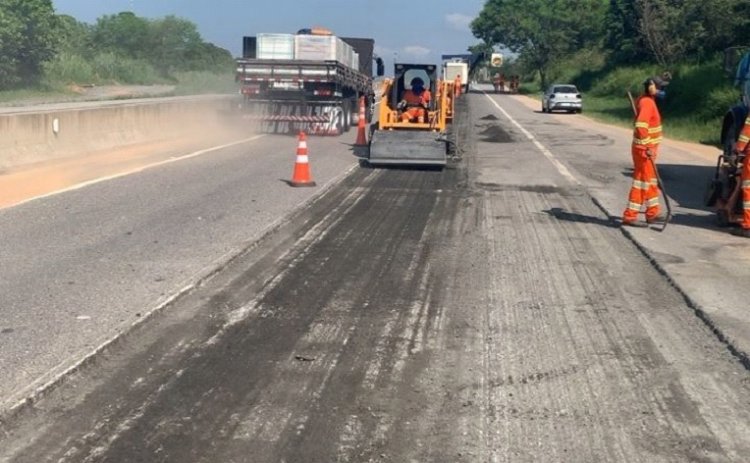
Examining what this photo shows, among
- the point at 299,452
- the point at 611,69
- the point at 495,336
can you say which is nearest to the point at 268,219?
the point at 495,336

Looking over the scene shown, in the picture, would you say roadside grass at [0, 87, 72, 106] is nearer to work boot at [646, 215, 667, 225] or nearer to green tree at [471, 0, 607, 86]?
work boot at [646, 215, 667, 225]

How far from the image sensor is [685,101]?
1460 inches

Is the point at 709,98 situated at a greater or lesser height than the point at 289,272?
greater

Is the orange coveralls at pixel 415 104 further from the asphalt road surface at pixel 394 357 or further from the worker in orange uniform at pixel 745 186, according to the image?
the worker in orange uniform at pixel 745 186

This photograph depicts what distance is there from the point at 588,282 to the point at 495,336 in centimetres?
212

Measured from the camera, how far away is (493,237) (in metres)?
10.8

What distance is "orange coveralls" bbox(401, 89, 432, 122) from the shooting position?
20.0 metres

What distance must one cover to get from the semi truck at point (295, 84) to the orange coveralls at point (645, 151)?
15379mm

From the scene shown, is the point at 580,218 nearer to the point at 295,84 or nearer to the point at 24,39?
the point at 295,84

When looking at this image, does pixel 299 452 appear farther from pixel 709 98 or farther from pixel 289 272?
pixel 709 98

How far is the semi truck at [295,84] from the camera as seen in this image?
26148 mm

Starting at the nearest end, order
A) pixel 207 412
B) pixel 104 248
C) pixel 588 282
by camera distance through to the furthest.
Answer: pixel 207 412
pixel 588 282
pixel 104 248

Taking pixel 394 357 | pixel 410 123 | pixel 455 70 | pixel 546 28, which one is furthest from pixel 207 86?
pixel 394 357

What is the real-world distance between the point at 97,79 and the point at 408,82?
40210 mm
